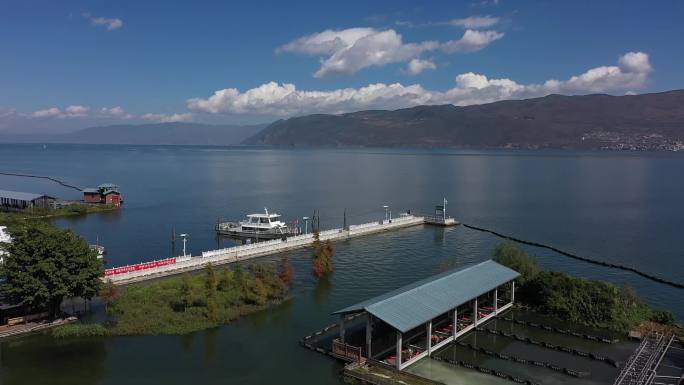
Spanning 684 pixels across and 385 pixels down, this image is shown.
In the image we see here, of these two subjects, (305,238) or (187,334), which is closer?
(187,334)

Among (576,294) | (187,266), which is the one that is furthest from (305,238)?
(576,294)

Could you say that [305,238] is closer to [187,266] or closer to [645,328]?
[187,266]

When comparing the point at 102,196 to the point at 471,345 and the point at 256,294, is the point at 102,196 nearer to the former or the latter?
the point at 256,294

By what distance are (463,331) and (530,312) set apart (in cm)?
616

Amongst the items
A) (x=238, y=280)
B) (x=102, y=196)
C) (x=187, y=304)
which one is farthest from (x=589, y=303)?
(x=102, y=196)

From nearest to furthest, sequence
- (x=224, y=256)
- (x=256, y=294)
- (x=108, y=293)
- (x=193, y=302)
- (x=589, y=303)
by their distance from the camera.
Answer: (x=589, y=303) < (x=108, y=293) < (x=193, y=302) < (x=256, y=294) < (x=224, y=256)

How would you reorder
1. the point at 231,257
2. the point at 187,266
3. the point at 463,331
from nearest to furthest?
the point at 463,331, the point at 187,266, the point at 231,257

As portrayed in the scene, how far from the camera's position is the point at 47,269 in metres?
25.5

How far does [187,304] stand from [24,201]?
50.5 m

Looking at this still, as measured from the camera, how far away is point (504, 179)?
4838 inches

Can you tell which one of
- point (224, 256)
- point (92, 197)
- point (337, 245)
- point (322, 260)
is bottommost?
point (337, 245)

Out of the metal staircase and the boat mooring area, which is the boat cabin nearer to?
the boat mooring area

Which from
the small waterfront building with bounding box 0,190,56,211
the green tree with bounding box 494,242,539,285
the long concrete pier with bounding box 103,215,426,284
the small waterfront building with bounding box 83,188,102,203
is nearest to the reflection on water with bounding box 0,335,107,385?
the long concrete pier with bounding box 103,215,426,284

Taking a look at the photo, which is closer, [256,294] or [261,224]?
[256,294]
